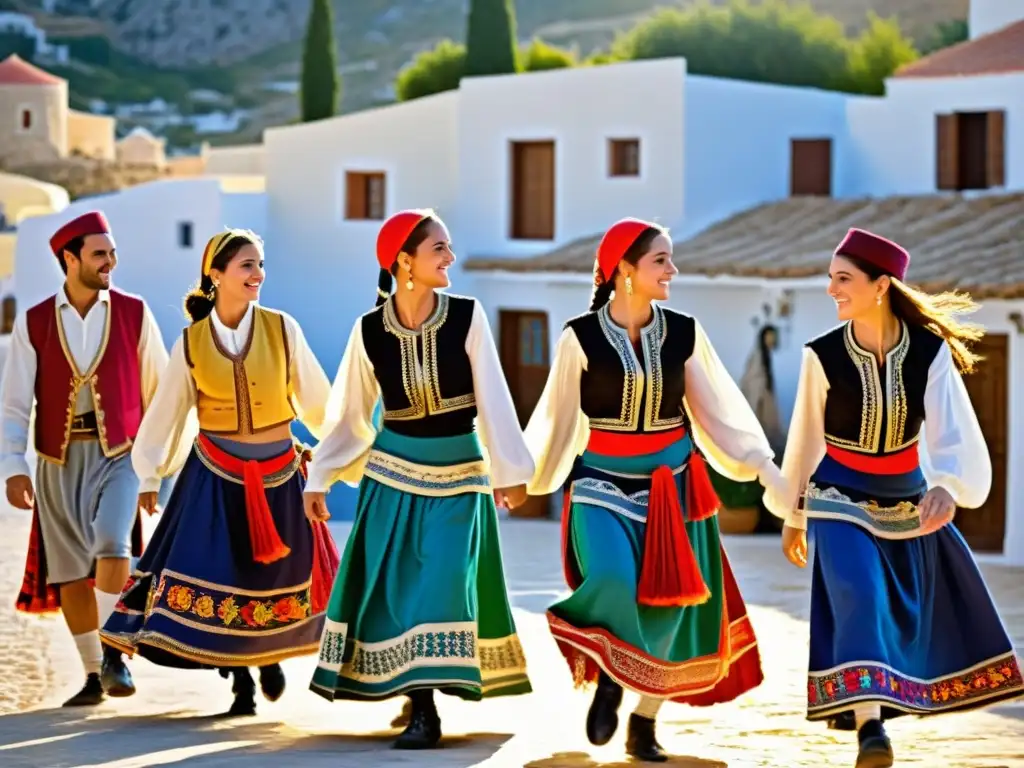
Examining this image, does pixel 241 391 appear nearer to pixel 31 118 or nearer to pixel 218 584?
pixel 218 584

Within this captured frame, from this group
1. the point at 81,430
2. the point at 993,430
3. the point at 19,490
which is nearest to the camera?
the point at 19,490

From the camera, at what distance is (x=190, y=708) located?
823 centimetres

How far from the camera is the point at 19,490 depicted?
327 inches

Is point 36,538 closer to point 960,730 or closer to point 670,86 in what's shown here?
point 960,730

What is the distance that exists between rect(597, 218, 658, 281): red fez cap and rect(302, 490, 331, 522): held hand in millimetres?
1340

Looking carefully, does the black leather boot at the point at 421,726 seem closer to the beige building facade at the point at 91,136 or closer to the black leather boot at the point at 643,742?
the black leather boot at the point at 643,742

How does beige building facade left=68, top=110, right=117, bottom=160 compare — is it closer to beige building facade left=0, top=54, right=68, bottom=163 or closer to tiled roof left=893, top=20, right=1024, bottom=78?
beige building facade left=0, top=54, right=68, bottom=163

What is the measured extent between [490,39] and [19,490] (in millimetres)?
28588

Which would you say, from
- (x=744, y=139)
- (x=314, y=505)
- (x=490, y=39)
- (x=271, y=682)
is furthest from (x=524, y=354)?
(x=314, y=505)

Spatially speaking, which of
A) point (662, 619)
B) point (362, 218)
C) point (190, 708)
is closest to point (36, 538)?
point (190, 708)

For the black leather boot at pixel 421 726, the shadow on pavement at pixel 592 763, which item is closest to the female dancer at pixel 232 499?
the black leather boot at pixel 421 726

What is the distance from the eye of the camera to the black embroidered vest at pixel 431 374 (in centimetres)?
747

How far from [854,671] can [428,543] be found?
5.36ft

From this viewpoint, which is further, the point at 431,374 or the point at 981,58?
the point at 981,58
